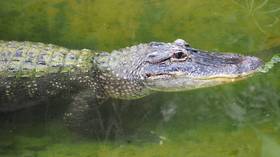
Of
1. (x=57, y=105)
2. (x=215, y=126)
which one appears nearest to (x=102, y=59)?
(x=57, y=105)

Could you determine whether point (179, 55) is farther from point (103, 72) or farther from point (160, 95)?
point (103, 72)

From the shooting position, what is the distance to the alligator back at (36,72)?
11.2ft

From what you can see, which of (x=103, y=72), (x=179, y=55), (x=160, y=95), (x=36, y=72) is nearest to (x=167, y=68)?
(x=179, y=55)

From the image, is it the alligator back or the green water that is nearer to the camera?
the green water

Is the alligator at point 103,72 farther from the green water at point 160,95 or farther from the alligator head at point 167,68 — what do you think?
the green water at point 160,95

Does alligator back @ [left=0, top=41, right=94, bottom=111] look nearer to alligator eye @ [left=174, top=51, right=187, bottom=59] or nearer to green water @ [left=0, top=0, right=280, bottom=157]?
green water @ [left=0, top=0, right=280, bottom=157]

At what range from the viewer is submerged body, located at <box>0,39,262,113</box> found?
11.2 ft

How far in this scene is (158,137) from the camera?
3309 mm

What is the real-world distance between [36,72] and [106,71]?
1.62 feet

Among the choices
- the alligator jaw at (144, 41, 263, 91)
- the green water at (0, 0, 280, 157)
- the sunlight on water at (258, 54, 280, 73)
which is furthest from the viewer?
the sunlight on water at (258, 54, 280, 73)

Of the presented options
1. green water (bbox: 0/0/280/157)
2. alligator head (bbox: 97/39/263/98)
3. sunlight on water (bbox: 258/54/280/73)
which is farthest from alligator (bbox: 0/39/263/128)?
sunlight on water (bbox: 258/54/280/73)

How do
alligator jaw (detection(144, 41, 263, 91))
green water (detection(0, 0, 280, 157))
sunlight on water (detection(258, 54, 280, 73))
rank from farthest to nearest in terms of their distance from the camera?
sunlight on water (detection(258, 54, 280, 73)) → alligator jaw (detection(144, 41, 263, 91)) → green water (detection(0, 0, 280, 157))

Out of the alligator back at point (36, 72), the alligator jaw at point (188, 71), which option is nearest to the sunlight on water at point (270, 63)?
the alligator jaw at point (188, 71)

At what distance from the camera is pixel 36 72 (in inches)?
135
